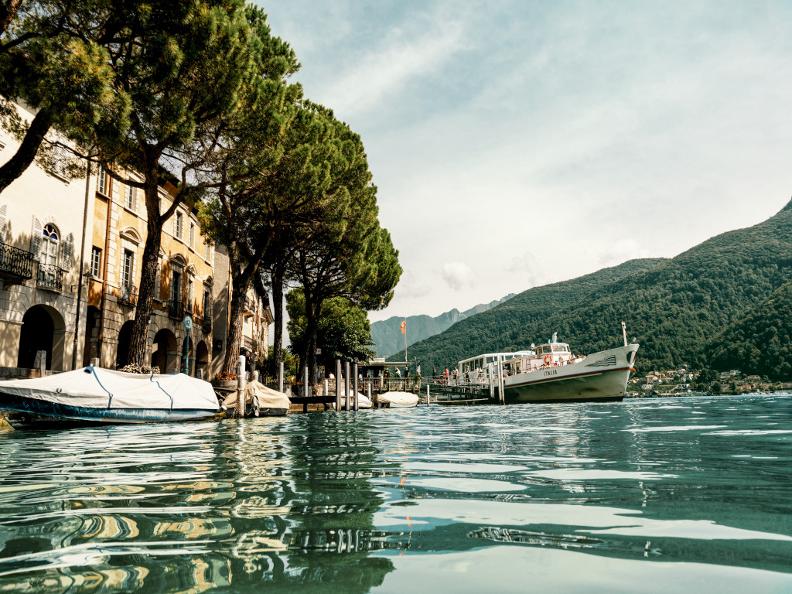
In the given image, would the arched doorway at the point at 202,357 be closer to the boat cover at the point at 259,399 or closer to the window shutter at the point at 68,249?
the window shutter at the point at 68,249

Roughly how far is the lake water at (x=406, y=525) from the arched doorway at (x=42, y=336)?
16.6 meters

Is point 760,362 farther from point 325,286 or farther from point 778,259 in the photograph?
point 325,286

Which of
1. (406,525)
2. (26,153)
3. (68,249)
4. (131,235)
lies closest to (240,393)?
(68,249)

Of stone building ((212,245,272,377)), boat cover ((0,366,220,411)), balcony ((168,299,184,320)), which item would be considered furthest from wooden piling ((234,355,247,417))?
stone building ((212,245,272,377))

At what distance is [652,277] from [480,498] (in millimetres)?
117572

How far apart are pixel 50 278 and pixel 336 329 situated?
3066cm

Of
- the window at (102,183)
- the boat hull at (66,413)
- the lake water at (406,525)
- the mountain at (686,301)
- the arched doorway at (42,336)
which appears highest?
the mountain at (686,301)

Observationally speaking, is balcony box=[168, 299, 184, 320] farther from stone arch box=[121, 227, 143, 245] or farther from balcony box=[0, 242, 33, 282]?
balcony box=[0, 242, 33, 282]

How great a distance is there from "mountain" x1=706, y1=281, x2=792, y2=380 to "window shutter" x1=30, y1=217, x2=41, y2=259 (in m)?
68.2

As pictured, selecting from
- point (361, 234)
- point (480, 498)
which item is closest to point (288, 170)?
point (361, 234)

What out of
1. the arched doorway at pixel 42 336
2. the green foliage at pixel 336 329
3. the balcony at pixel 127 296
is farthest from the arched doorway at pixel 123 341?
the green foliage at pixel 336 329

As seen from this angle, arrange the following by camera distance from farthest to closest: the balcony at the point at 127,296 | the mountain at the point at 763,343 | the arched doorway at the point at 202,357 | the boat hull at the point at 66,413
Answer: the mountain at the point at 763,343 → the arched doorway at the point at 202,357 → the balcony at the point at 127,296 → the boat hull at the point at 66,413

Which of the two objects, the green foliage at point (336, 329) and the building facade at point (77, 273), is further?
the green foliage at point (336, 329)

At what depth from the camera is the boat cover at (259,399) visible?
19016mm
